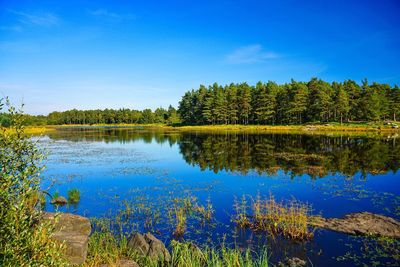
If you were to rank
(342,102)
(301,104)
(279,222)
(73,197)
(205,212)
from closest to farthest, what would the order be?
(279,222), (205,212), (73,197), (342,102), (301,104)

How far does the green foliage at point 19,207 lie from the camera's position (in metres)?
5.88

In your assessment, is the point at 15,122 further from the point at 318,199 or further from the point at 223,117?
the point at 223,117

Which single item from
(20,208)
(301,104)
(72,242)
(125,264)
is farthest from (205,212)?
(301,104)

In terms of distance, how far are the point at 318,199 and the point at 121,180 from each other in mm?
17381

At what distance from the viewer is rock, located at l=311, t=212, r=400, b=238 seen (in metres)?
13.9

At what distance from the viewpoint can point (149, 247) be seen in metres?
11.5

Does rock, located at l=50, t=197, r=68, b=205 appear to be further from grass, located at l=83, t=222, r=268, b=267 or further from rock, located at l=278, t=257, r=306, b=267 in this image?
rock, located at l=278, t=257, r=306, b=267

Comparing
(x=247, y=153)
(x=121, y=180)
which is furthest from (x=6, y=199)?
(x=247, y=153)

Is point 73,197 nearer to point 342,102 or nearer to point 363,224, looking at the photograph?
point 363,224

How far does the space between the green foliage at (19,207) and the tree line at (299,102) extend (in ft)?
316

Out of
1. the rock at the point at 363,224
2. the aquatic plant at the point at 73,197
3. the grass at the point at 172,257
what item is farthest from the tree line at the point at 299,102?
the grass at the point at 172,257

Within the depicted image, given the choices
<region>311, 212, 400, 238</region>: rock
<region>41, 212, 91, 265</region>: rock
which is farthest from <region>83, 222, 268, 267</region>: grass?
<region>311, 212, 400, 238</region>: rock

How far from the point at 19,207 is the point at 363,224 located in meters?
15.4

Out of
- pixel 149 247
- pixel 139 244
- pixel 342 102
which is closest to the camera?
pixel 149 247
